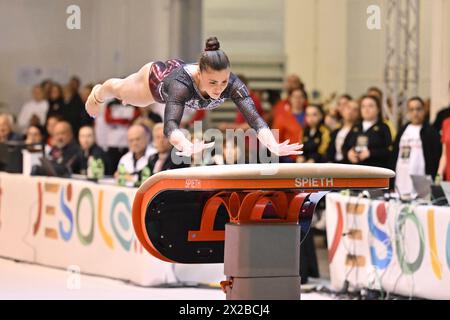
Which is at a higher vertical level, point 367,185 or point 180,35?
point 180,35

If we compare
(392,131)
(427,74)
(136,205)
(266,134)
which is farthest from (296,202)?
(427,74)

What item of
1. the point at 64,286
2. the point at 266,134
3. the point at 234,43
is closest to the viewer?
the point at 266,134

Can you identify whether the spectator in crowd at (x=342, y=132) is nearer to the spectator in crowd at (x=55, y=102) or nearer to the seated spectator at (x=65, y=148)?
the seated spectator at (x=65, y=148)

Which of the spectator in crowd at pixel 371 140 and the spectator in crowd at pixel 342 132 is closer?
the spectator in crowd at pixel 371 140

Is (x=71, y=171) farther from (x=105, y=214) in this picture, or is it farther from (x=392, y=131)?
(x=392, y=131)

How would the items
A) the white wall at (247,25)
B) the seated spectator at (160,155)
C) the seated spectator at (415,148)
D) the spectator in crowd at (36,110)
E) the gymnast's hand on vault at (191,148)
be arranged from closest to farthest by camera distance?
the gymnast's hand on vault at (191,148) → the seated spectator at (160,155) → the seated spectator at (415,148) → the spectator in crowd at (36,110) → the white wall at (247,25)

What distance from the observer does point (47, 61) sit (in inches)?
654

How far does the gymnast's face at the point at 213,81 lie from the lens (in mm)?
5391

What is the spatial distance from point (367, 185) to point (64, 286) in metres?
4.40

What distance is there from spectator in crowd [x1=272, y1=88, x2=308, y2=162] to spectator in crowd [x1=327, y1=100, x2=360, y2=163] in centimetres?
38

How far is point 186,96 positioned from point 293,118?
18.0 ft

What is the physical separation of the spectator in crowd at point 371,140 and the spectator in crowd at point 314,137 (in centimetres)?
74

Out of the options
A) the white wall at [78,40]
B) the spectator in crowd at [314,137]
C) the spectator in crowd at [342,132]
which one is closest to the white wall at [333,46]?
the white wall at [78,40]

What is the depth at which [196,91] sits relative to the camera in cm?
555
